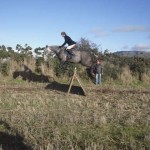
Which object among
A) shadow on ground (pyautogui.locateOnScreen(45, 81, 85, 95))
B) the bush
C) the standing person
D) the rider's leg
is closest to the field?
shadow on ground (pyautogui.locateOnScreen(45, 81, 85, 95))

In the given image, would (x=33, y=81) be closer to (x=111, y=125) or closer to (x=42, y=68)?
(x=42, y=68)

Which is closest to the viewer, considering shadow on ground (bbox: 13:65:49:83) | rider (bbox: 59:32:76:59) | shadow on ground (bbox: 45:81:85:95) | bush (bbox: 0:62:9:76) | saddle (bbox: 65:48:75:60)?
shadow on ground (bbox: 45:81:85:95)

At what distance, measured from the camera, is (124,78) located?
83.2 feet

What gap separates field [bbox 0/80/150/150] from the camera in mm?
9180

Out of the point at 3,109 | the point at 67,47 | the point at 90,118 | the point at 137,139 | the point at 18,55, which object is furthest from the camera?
the point at 18,55

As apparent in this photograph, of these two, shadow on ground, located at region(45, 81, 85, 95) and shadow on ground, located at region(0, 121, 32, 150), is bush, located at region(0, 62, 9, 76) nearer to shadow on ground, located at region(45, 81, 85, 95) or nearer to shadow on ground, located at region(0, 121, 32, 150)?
shadow on ground, located at region(45, 81, 85, 95)

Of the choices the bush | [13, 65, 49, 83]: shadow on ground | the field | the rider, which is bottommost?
the field

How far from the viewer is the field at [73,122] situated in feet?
30.1

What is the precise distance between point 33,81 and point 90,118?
41.3 ft

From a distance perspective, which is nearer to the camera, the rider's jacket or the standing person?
the rider's jacket

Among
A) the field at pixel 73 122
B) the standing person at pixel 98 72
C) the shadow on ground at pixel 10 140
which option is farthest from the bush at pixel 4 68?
the shadow on ground at pixel 10 140

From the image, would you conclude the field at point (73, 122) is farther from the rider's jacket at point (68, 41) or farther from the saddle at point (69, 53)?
the saddle at point (69, 53)

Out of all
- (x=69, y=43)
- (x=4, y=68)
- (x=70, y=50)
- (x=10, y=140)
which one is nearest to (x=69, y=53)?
(x=70, y=50)

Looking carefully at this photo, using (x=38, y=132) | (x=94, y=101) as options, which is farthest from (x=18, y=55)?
(x=38, y=132)
